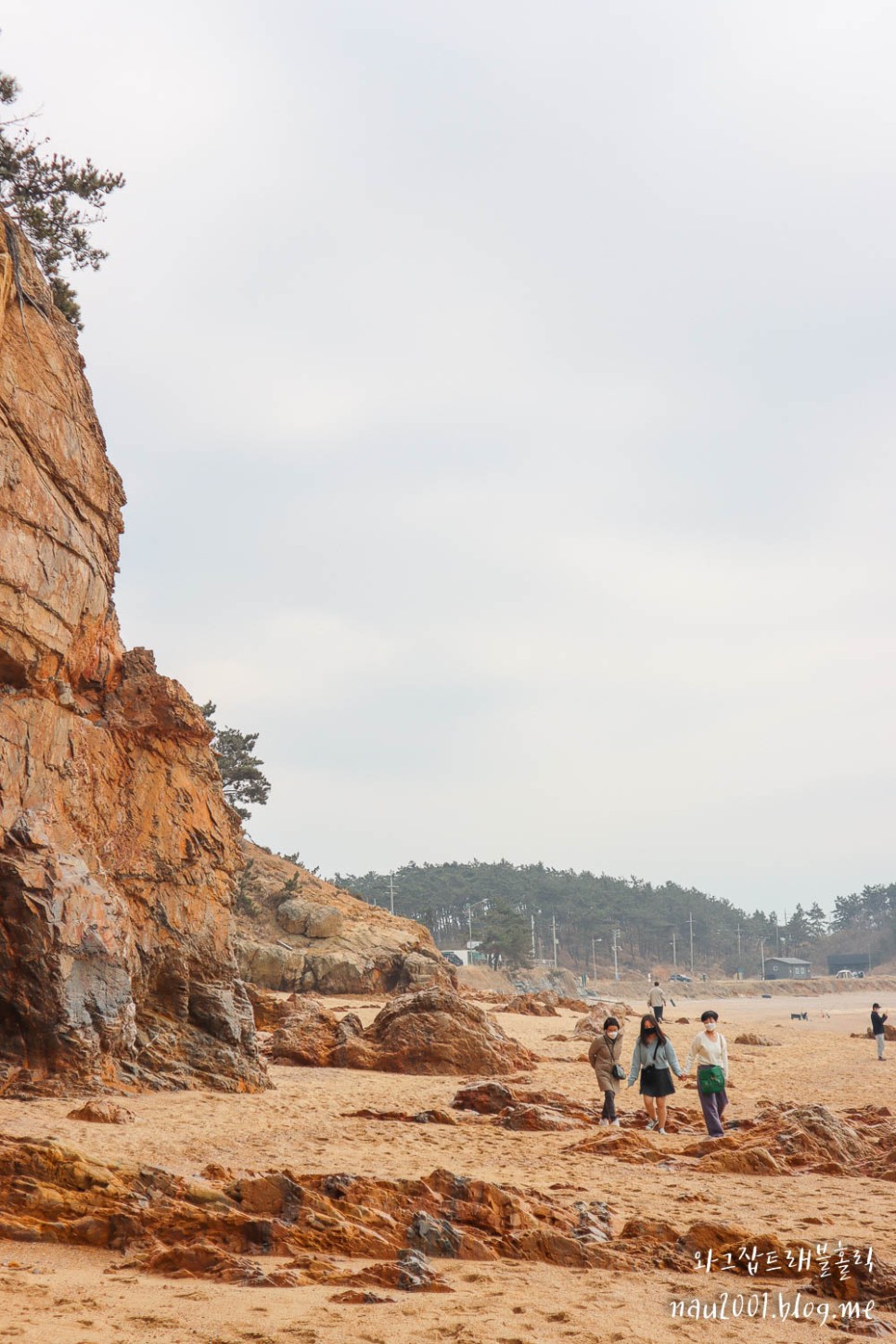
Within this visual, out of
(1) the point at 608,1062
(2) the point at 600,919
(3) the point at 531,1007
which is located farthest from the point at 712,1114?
(2) the point at 600,919

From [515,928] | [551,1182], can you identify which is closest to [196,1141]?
[551,1182]

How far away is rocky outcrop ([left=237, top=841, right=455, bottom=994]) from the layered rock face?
1983 cm

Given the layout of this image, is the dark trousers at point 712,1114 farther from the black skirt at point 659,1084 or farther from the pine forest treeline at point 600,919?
the pine forest treeline at point 600,919

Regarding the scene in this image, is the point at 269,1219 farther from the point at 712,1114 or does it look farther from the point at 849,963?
the point at 849,963

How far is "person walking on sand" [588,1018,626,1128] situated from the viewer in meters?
13.4

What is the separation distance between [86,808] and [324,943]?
25.8m

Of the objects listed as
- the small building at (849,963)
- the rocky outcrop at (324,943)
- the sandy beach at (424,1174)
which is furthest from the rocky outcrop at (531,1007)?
the small building at (849,963)

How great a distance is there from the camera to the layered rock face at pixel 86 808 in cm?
1326

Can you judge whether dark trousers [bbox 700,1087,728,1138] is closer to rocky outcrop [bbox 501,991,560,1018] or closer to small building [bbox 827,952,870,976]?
rocky outcrop [bbox 501,991,560,1018]

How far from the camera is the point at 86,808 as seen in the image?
15328mm

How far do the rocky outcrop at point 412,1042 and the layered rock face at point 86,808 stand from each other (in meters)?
3.37

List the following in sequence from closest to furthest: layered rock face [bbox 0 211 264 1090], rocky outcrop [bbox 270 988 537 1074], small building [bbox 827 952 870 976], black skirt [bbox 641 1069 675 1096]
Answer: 1. black skirt [bbox 641 1069 675 1096]
2. layered rock face [bbox 0 211 264 1090]
3. rocky outcrop [bbox 270 988 537 1074]
4. small building [bbox 827 952 870 976]

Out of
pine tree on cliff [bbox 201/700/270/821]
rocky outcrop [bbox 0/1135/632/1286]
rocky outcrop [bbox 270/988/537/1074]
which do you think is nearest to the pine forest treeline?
pine tree on cliff [bbox 201/700/270/821]

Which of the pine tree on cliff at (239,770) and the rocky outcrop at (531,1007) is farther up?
the pine tree on cliff at (239,770)
